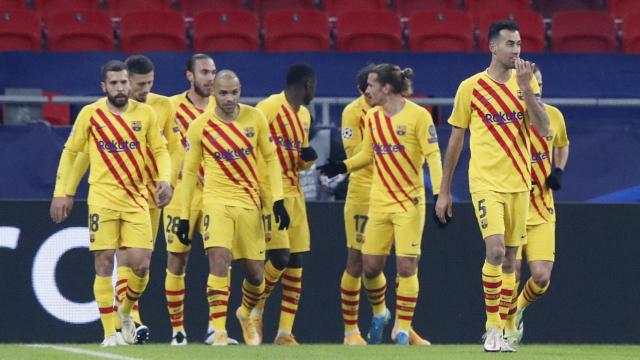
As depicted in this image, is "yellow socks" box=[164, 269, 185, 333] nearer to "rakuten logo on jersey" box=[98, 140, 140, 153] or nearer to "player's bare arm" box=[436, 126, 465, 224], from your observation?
"rakuten logo on jersey" box=[98, 140, 140, 153]

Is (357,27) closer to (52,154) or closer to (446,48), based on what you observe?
(446,48)

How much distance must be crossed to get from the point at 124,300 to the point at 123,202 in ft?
3.40

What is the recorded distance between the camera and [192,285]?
13641mm

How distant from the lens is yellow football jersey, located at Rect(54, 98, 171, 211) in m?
11.4

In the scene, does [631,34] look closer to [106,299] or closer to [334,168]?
[334,168]

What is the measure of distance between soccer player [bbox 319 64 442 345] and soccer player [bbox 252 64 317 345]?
0.41 m

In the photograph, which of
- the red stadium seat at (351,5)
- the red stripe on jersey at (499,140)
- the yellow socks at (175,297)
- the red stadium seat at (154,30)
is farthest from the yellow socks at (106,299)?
the red stadium seat at (351,5)

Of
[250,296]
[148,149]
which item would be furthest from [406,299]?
[148,149]

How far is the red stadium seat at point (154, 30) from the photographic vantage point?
1864 centimetres

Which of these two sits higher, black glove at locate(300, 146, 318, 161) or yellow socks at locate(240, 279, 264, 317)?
black glove at locate(300, 146, 318, 161)

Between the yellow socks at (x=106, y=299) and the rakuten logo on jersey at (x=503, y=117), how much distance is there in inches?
122

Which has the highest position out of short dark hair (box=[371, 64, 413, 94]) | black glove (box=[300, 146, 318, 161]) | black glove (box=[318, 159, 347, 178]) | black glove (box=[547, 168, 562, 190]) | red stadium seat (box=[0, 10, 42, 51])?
red stadium seat (box=[0, 10, 42, 51])

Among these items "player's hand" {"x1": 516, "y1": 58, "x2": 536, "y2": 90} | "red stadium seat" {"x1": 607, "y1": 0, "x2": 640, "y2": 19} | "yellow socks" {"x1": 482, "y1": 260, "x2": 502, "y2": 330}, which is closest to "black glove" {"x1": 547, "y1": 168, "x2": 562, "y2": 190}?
"yellow socks" {"x1": 482, "y1": 260, "x2": 502, "y2": 330}

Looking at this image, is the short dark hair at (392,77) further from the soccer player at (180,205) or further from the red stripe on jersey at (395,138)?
the soccer player at (180,205)
